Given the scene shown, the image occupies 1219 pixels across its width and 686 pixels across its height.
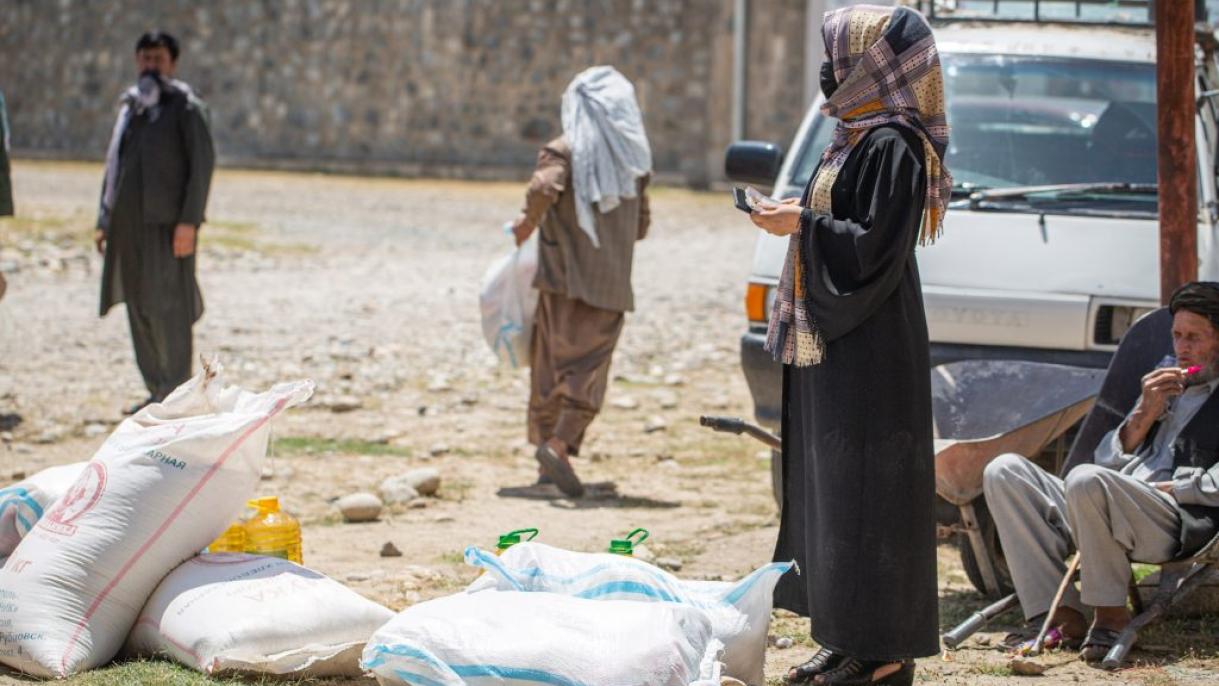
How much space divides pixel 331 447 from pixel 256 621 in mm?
3962

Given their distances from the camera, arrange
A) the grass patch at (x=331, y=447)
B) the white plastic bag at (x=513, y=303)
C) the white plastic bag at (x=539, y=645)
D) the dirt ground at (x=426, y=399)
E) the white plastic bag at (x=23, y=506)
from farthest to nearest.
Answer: the grass patch at (x=331, y=447) → the white plastic bag at (x=513, y=303) → the dirt ground at (x=426, y=399) → the white plastic bag at (x=23, y=506) → the white plastic bag at (x=539, y=645)

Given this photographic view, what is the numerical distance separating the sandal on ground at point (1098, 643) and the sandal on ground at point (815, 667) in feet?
2.73

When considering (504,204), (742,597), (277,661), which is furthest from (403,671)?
(504,204)

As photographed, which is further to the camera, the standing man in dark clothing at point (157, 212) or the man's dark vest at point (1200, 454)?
the standing man in dark clothing at point (157, 212)

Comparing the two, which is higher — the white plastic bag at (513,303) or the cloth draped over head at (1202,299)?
the cloth draped over head at (1202,299)

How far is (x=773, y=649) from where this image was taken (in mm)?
4719

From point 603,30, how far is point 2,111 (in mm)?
18472

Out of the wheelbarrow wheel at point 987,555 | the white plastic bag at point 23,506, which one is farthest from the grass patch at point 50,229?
the wheelbarrow wheel at point 987,555

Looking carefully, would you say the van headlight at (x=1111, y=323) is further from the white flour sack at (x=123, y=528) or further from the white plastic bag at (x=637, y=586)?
the white flour sack at (x=123, y=528)

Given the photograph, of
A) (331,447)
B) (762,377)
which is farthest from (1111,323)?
(331,447)

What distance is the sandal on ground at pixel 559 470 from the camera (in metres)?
6.98

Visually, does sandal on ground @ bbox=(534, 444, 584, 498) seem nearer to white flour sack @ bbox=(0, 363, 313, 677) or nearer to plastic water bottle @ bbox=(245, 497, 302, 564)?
plastic water bottle @ bbox=(245, 497, 302, 564)

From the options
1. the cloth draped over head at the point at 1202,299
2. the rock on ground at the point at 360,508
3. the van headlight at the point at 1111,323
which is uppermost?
the cloth draped over head at the point at 1202,299

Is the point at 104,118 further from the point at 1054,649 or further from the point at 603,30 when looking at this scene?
the point at 1054,649
